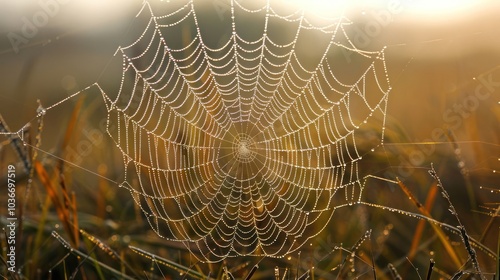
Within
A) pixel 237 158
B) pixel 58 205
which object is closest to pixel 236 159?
pixel 237 158

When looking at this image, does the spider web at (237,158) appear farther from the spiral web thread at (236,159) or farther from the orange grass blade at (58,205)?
the orange grass blade at (58,205)

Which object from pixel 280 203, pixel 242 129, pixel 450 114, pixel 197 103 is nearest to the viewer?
pixel 450 114

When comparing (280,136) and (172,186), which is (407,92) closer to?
(280,136)

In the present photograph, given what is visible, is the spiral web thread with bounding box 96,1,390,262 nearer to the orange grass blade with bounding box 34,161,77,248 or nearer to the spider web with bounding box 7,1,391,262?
the spider web with bounding box 7,1,391,262

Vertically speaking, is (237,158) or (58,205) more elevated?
(237,158)

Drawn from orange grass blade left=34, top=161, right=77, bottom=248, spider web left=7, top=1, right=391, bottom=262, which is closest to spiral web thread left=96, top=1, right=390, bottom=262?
spider web left=7, top=1, right=391, bottom=262

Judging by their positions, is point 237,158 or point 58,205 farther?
point 237,158

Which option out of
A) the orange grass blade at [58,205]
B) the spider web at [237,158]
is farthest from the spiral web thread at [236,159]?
the orange grass blade at [58,205]

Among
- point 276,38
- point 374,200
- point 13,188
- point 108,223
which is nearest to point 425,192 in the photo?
point 374,200

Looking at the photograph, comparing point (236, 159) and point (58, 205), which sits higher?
point (236, 159)

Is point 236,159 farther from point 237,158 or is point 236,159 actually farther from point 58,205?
point 58,205

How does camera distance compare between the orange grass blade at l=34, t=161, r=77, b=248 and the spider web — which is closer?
the orange grass blade at l=34, t=161, r=77, b=248
